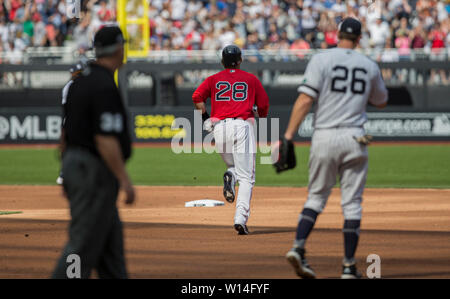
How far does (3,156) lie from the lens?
987 inches

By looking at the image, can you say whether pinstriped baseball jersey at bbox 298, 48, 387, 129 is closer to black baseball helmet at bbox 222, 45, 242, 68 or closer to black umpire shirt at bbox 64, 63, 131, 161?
black umpire shirt at bbox 64, 63, 131, 161

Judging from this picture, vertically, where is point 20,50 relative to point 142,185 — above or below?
above

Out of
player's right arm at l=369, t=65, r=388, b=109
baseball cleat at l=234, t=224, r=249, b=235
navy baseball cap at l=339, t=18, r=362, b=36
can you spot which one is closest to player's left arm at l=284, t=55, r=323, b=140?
navy baseball cap at l=339, t=18, r=362, b=36

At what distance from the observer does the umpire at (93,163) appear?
5.00 metres

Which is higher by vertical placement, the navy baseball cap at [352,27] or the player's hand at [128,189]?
the navy baseball cap at [352,27]

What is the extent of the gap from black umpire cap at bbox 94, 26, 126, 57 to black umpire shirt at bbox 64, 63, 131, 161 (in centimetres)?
13

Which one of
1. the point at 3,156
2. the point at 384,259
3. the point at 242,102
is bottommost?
the point at 3,156

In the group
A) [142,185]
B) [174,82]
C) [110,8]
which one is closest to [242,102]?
[142,185]

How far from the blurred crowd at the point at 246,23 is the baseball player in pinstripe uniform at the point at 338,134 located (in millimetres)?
21041

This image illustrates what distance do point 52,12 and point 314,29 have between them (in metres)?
9.95

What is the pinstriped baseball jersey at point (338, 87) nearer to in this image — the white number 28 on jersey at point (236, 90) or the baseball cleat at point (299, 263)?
the baseball cleat at point (299, 263)

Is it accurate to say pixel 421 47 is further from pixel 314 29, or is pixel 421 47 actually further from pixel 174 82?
pixel 174 82

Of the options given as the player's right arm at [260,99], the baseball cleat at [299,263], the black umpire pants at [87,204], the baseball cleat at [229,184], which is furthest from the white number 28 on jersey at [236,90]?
the black umpire pants at [87,204]
